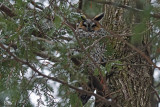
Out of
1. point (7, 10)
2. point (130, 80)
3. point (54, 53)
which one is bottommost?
point (130, 80)

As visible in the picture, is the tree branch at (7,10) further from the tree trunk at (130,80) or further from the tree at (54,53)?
the tree trunk at (130,80)

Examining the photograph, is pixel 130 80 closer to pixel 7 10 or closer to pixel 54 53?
pixel 54 53

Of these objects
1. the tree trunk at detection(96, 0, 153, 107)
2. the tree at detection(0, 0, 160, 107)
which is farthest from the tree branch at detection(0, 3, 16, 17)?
the tree trunk at detection(96, 0, 153, 107)

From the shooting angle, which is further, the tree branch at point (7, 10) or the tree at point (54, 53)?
the tree branch at point (7, 10)

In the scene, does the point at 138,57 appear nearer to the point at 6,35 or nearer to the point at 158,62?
the point at 158,62

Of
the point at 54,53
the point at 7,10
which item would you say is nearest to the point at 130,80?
the point at 54,53

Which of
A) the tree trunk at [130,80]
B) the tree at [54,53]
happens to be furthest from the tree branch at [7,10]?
the tree trunk at [130,80]

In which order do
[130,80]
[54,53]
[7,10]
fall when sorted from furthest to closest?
[130,80], [7,10], [54,53]

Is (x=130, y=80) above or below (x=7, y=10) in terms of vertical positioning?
below

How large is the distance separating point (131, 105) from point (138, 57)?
1.65ft

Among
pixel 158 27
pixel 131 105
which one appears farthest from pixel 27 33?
pixel 131 105

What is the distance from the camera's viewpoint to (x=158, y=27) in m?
1.63

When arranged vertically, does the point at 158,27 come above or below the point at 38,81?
above

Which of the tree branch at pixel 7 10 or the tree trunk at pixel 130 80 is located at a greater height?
the tree branch at pixel 7 10
